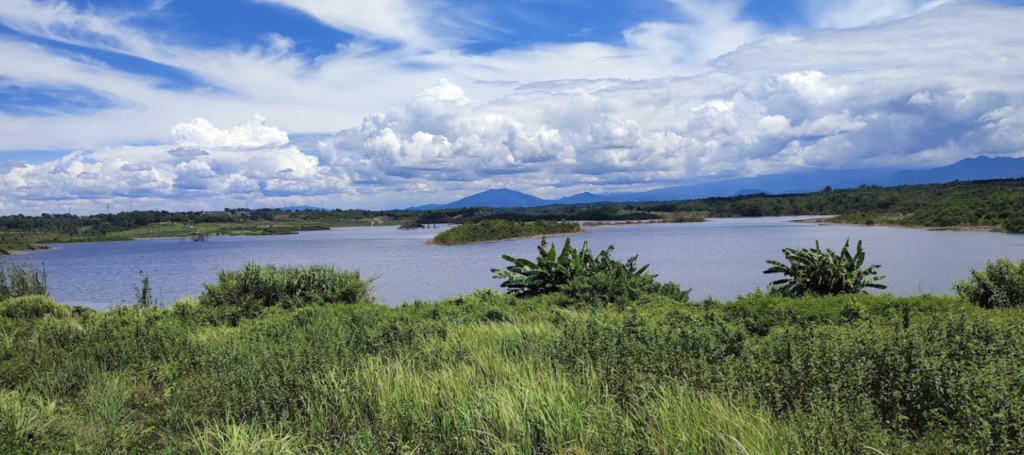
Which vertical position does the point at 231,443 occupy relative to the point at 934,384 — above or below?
below

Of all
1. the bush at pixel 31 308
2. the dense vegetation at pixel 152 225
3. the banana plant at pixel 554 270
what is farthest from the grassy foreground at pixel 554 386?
the dense vegetation at pixel 152 225

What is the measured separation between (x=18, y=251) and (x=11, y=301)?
3527 inches

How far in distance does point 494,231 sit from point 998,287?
69082 millimetres

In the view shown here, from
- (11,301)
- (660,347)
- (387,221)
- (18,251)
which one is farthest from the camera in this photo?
(387,221)

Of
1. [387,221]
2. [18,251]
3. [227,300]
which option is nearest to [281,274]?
[227,300]

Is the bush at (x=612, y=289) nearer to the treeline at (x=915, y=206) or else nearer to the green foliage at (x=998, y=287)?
the green foliage at (x=998, y=287)

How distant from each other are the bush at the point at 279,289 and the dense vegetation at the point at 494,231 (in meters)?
54.5

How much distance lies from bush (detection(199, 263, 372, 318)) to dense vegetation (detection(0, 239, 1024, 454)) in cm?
414

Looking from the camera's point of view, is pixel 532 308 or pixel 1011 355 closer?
pixel 1011 355

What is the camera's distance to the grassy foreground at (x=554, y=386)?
4301 millimetres

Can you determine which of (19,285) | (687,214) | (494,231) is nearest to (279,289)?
(19,285)

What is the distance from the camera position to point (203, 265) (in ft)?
171

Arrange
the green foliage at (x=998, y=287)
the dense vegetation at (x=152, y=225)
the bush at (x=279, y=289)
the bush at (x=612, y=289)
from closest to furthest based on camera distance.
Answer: the green foliage at (x=998, y=287) < the bush at (x=612, y=289) < the bush at (x=279, y=289) < the dense vegetation at (x=152, y=225)

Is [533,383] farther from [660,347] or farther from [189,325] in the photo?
[189,325]
